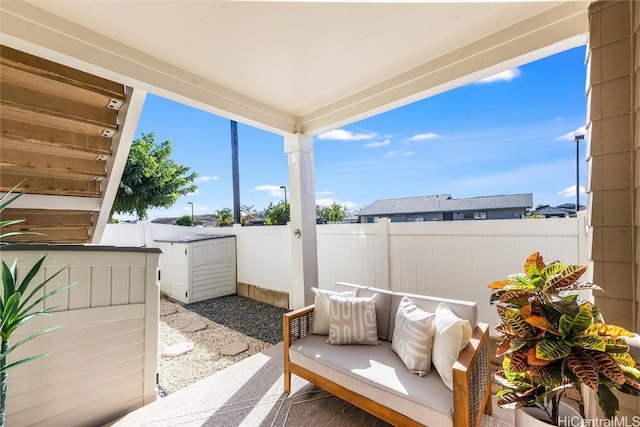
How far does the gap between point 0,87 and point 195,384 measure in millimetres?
2614

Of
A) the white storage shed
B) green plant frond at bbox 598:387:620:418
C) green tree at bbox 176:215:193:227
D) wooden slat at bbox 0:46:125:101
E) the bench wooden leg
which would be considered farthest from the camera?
green tree at bbox 176:215:193:227

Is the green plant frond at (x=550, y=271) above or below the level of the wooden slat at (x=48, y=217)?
below

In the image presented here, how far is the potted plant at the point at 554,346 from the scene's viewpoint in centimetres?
96

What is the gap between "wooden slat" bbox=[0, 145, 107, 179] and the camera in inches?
88.0

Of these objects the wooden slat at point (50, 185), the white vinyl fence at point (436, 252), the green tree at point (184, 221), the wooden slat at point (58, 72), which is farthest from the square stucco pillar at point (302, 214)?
the green tree at point (184, 221)

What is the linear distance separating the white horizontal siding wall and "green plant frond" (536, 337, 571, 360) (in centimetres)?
239

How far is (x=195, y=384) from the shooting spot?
2389 mm

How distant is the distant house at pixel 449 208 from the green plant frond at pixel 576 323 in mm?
2033

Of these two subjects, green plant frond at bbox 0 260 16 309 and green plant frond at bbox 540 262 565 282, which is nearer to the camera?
green plant frond at bbox 540 262 565 282

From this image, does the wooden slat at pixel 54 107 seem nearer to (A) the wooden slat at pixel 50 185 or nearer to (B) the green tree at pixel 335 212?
(A) the wooden slat at pixel 50 185

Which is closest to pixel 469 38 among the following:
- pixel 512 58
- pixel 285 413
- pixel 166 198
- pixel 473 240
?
pixel 512 58

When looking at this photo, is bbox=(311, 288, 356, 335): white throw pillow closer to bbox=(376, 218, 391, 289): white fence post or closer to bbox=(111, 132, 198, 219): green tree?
bbox=(376, 218, 391, 289): white fence post

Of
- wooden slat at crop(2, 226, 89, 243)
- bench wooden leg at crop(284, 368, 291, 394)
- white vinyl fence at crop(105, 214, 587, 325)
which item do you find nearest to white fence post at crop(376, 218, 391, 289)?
white vinyl fence at crop(105, 214, 587, 325)

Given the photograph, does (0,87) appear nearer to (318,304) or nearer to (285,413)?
(318,304)
